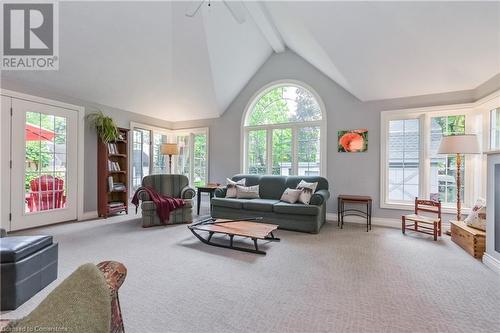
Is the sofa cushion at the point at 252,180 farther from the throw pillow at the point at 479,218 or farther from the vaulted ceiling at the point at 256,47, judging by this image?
the throw pillow at the point at 479,218

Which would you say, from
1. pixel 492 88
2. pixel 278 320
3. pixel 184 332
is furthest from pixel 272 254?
pixel 492 88

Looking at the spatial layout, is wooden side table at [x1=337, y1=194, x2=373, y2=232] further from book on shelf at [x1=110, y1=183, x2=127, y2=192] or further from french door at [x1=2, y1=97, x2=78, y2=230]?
french door at [x1=2, y1=97, x2=78, y2=230]

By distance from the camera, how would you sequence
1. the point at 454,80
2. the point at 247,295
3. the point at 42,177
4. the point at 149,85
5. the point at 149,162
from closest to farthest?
1. the point at 247,295
2. the point at 454,80
3. the point at 42,177
4. the point at 149,85
5. the point at 149,162

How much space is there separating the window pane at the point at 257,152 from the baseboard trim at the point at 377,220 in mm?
1840

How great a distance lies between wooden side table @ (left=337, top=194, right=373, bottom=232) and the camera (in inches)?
167

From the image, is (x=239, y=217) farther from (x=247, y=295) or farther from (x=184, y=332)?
(x=184, y=332)

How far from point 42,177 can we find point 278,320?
458cm

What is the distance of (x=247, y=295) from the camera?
204cm

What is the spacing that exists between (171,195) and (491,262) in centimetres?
486

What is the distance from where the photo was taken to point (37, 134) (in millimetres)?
4035

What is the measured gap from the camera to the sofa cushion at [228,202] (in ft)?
14.9

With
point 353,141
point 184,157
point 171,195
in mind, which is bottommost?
point 171,195

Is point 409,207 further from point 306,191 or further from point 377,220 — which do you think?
point 306,191

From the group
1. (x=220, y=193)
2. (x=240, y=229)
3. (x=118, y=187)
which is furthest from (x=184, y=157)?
(x=240, y=229)
